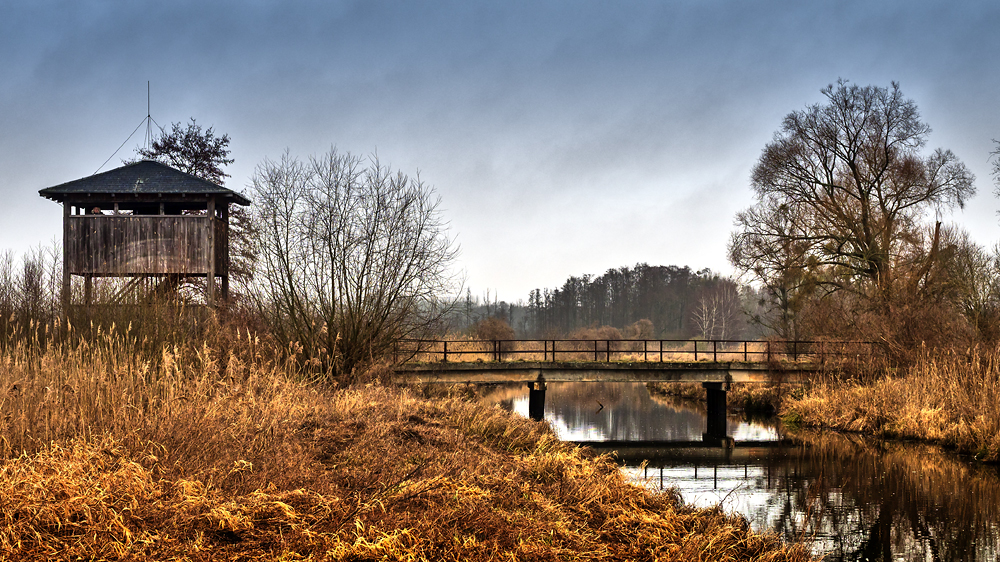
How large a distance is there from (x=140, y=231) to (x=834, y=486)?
18.7 m

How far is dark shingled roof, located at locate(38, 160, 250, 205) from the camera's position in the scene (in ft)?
73.5

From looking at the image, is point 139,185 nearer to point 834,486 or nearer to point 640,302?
point 834,486

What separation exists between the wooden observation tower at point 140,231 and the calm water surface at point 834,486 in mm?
11424

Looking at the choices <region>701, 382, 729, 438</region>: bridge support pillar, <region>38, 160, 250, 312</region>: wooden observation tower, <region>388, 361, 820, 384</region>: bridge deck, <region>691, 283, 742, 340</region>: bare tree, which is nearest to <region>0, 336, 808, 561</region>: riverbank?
<region>38, 160, 250, 312</region>: wooden observation tower

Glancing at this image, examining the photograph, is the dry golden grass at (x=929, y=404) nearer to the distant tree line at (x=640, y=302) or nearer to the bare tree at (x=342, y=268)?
the bare tree at (x=342, y=268)

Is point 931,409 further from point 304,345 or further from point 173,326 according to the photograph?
point 173,326

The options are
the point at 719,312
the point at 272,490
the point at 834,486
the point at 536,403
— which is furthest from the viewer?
the point at 719,312

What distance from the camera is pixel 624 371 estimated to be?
26.0 metres

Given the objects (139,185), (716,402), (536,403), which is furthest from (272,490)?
(716,402)

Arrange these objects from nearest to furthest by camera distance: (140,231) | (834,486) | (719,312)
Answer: (834,486) → (140,231) → (719,312)

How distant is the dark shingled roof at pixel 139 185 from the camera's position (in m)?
22.4

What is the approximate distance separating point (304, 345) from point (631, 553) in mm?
9527

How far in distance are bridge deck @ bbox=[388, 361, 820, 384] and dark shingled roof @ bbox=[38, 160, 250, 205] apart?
29.3 feet

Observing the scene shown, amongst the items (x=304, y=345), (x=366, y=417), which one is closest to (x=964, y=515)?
(x=366, y=417)
